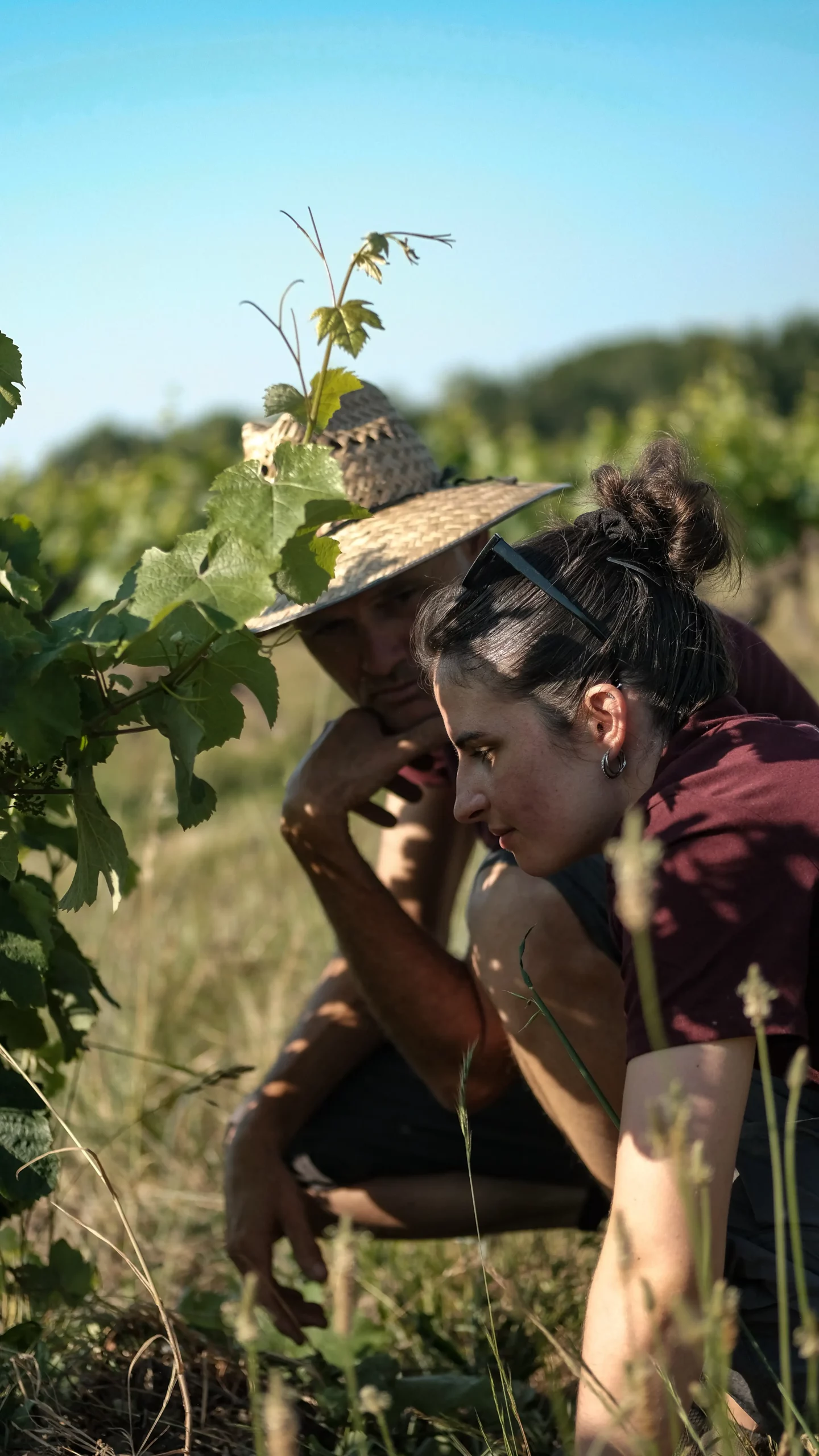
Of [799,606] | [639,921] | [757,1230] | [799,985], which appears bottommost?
[799,606]

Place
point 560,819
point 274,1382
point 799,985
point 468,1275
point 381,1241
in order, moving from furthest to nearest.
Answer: point 381,1241, point 468,1275, point 560,819, point 799,985, point 274,1382

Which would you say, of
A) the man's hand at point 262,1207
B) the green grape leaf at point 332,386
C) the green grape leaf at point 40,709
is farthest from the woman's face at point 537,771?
the man's hand at point 262,1207

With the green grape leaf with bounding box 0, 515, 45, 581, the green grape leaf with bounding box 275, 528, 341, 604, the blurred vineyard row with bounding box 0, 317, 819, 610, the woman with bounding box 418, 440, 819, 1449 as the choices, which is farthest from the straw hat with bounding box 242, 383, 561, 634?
the blurred vineyard row with bounding box 0, 317, 819, 610

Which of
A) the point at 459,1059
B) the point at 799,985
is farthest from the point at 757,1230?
the point at 459,1059

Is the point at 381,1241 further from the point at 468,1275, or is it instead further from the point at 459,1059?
the point at 459,1059

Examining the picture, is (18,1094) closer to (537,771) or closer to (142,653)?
(142,653)

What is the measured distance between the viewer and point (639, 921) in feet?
2.86

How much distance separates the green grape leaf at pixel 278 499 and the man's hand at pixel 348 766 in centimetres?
86

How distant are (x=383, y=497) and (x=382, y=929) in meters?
0.81

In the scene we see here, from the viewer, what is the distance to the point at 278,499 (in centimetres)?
160

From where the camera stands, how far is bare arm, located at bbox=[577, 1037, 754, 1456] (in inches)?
55.7

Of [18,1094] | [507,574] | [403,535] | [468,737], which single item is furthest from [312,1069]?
[507,574]

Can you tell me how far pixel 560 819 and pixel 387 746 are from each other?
0.70 metres

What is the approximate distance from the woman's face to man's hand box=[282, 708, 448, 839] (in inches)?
23.2
